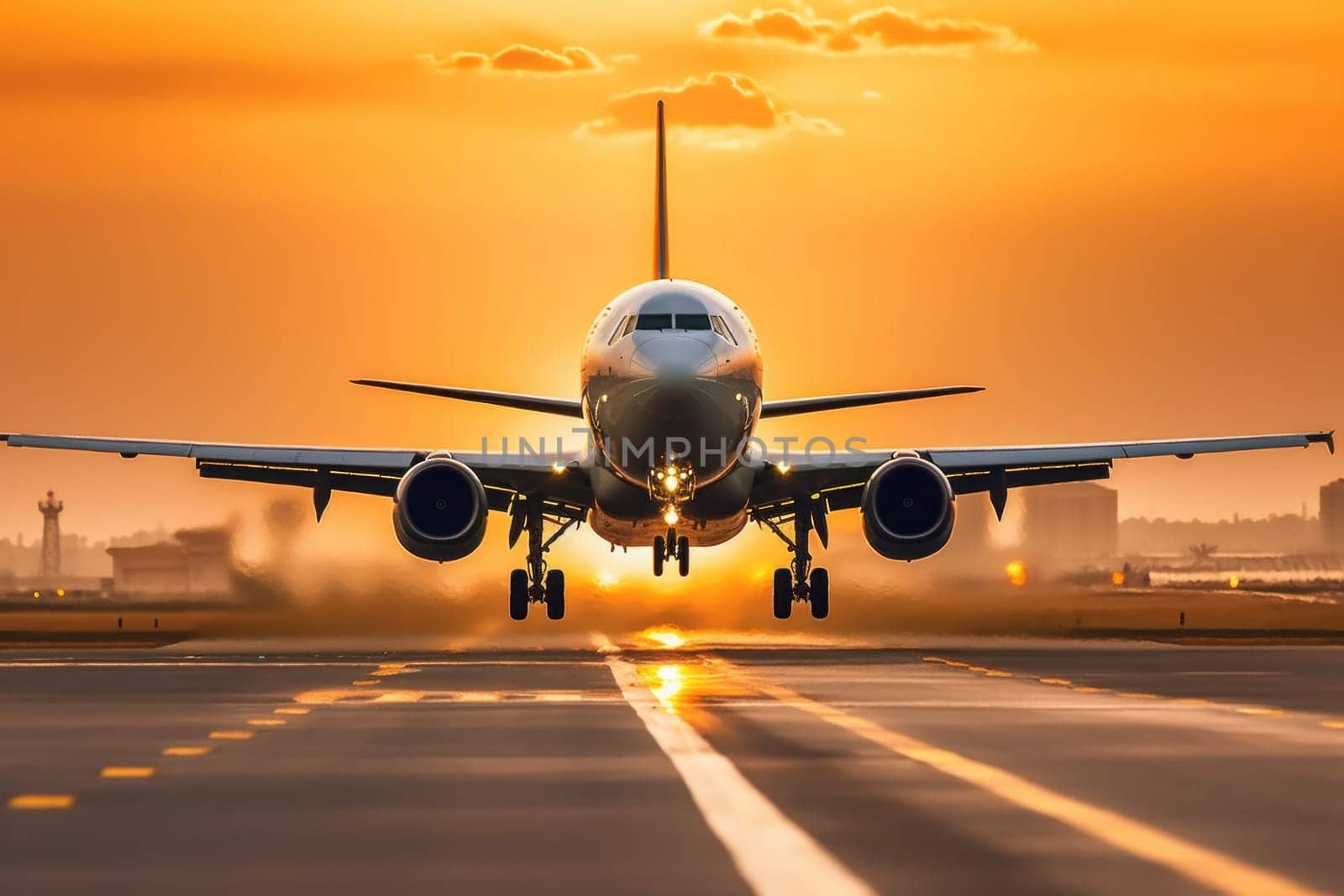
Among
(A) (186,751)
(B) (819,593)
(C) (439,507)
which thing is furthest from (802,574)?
(A) (186,751)

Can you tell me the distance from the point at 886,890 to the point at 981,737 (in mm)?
9760

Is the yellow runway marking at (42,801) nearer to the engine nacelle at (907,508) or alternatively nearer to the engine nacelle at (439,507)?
the engine nacelle at (439,507)

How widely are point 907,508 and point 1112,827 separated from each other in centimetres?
3230

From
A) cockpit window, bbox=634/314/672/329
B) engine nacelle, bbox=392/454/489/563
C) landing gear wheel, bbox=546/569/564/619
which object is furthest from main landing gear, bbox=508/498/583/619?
cockpit window, bbox=634/314/672/329

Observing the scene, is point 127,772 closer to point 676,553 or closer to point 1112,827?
point 1112,827

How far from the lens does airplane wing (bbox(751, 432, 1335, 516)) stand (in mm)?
46844

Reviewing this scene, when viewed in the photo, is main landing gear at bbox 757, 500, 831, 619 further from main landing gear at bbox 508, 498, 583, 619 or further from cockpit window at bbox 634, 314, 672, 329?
cockpit window at bbox 634, 314, 672, 329

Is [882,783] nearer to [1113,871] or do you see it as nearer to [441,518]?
[1113,871]

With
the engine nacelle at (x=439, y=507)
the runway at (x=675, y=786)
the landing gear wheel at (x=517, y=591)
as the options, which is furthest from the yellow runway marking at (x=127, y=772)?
the landing gear wheel at (x=517, y=591)

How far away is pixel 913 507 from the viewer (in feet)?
149

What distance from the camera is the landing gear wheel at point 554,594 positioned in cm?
5288

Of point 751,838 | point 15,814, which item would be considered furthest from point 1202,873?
point 15,814

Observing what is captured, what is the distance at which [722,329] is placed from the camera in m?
41.6

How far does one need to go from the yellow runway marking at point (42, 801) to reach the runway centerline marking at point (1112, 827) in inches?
223
